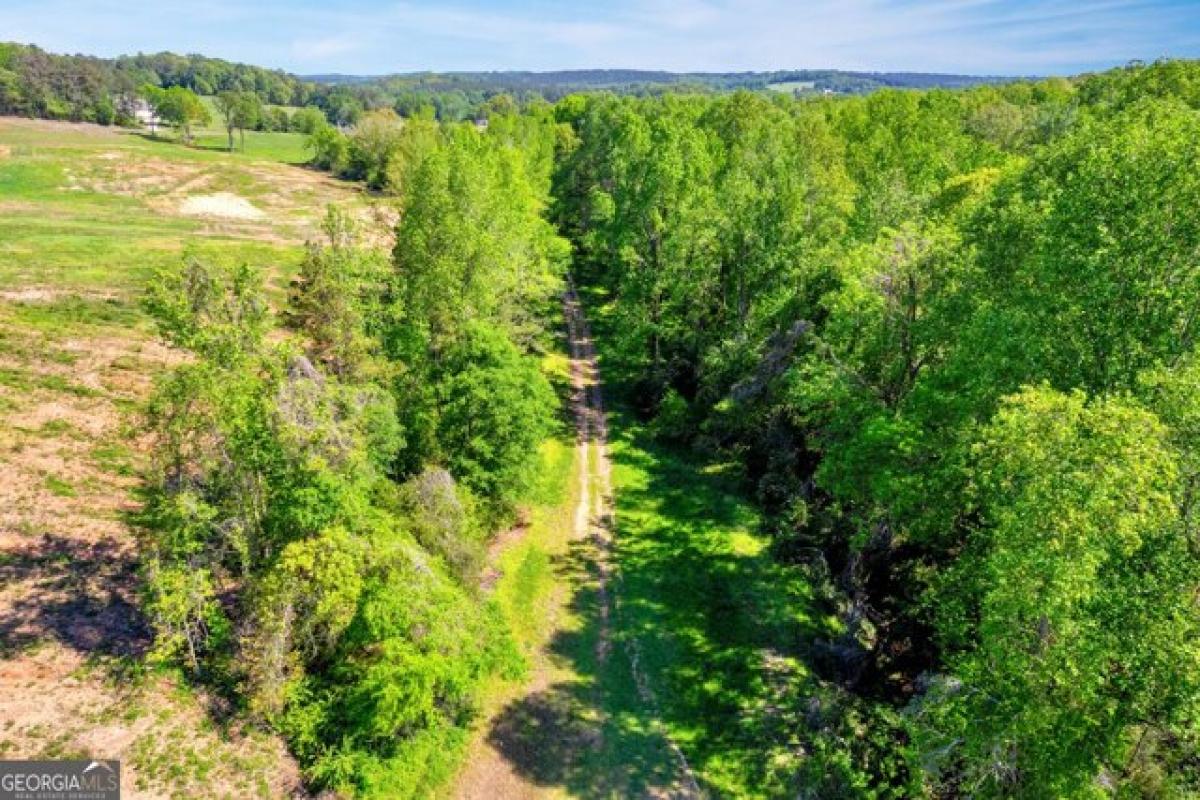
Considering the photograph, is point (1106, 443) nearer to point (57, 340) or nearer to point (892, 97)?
point (57, 340)

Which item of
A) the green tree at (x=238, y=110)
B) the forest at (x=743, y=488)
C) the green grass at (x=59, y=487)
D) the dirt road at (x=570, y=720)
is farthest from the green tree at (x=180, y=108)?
the dirt road at (x=570, y=720)

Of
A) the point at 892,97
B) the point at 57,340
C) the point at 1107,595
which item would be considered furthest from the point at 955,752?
the point at 892,97

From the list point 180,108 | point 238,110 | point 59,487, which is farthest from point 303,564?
point 238,110

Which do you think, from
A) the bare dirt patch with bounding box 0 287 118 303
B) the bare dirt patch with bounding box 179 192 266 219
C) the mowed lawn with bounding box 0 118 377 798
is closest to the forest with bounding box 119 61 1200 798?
the mowed lawn with bounding box 0 118 377 798

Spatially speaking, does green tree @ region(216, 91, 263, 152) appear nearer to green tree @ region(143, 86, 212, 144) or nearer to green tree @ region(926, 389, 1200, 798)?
green tree @ region(143, 86, 212, 144)

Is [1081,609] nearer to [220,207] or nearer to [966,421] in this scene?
[966,421]

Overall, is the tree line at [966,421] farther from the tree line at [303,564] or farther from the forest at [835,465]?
the tree line at [303,564]
